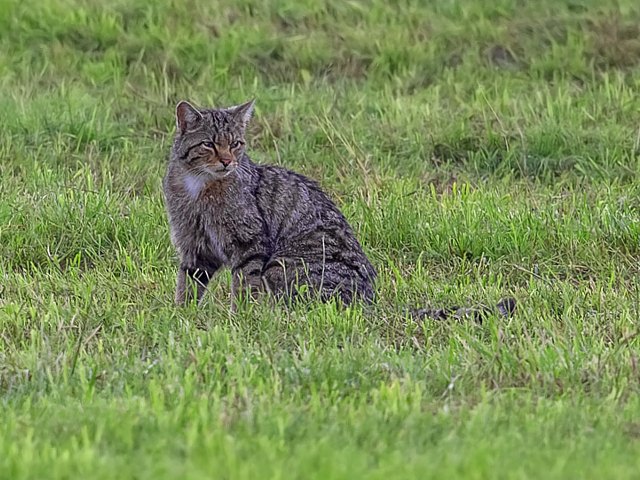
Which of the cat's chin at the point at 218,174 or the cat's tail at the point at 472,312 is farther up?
the cat's chin at the point at 218,174

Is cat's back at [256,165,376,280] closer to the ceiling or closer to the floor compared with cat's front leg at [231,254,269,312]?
closer to the ceiling

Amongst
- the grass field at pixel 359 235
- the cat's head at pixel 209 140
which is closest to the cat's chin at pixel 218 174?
the cat's head at pixel 209 140

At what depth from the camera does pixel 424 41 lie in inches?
447

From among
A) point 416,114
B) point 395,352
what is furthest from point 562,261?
point 416,114

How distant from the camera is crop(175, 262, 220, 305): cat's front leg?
252 inches

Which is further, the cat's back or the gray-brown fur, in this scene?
the cat's back

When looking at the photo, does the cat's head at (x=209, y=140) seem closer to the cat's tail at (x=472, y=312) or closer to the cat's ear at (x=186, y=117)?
the cat's ear at (x=186, y=117)

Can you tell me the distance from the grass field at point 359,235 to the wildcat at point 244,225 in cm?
23

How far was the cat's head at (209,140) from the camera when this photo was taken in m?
6.68

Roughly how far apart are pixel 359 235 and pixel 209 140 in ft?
4.42

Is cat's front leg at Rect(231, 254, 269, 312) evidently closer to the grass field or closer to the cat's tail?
the grass field

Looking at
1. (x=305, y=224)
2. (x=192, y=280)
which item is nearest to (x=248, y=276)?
(x=192, y=280)

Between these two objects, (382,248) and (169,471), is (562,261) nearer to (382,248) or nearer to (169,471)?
(382,248)

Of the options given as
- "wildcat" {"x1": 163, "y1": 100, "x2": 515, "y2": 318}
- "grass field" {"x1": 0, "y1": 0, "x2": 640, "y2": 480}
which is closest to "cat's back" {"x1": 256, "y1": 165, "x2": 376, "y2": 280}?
"wildcat" {"x1": 163, "y1": 100, "x2": 515, "y2": 318}
